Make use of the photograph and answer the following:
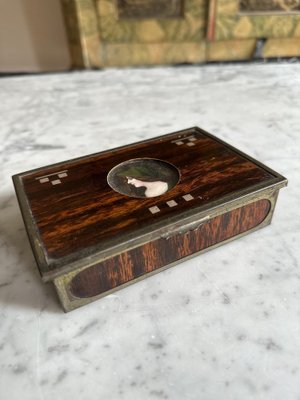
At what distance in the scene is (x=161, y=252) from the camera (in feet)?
2.41

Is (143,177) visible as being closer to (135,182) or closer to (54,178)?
(135,182)

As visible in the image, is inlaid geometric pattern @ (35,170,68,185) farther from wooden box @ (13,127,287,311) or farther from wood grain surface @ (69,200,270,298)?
wood grain surface @ (69,200,270,298)

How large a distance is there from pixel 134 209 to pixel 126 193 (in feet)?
0.22

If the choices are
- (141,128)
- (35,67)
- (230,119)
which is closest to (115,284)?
(141,128)

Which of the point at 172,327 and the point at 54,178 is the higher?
the point at 54,178

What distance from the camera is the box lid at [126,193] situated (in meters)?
0.65

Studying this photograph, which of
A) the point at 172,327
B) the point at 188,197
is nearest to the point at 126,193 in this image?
the point at 188,197

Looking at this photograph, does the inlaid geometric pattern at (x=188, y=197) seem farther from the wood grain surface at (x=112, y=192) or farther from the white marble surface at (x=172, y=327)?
the white marble surface at (x=172, y=327)

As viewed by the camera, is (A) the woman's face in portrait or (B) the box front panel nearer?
(B) the box front panel

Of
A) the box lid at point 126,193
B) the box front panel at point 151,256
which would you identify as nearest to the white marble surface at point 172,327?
the box front panel at point 151,256

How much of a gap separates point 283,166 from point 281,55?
128 centimetres

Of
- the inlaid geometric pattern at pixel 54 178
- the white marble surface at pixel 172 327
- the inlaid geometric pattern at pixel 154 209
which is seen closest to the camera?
the white marble surface at pixel 172 327

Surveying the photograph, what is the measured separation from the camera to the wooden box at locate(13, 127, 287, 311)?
25.6 inches

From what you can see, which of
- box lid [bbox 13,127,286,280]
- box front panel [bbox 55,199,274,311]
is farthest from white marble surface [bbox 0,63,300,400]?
box lid [bbox 13,127,286,280]
